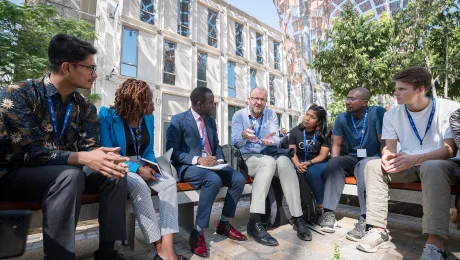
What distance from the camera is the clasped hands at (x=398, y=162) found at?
234cm

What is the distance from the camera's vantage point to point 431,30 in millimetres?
9734

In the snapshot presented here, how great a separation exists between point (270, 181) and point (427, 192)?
1376mm

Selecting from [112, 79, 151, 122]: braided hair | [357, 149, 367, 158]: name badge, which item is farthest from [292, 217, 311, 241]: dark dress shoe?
[112, 79, 151, 122]: braided hair

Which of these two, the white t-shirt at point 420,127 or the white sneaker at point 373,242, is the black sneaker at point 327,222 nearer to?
the white sneaker at point 373,242

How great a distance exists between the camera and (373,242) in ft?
7.89

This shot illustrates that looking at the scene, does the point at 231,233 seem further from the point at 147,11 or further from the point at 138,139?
the point at 147,11

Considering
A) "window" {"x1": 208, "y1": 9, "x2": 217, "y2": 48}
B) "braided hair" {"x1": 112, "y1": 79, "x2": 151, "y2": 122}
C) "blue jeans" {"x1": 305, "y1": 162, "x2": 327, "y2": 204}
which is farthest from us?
"window" {"x1": 208, "y1": 9, "x2": 217, "y2": 48}

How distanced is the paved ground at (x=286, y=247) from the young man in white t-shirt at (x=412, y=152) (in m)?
0.17

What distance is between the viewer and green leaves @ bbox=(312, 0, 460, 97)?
373 inches

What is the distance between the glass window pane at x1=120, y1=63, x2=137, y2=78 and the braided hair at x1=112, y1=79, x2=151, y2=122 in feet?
40.5

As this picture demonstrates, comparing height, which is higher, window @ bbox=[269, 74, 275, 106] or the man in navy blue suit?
window @ bbox=[269, 74, 275, 106]

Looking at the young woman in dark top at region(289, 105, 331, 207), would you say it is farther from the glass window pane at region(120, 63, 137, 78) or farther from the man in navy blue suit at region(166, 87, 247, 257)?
the glass window pane at region(120, 63, 137, 78)

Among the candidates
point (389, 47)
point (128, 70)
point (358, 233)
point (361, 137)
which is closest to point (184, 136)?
point (358, 233)

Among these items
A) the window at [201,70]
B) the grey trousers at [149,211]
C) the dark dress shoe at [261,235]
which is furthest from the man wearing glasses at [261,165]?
the window at [201,70]
